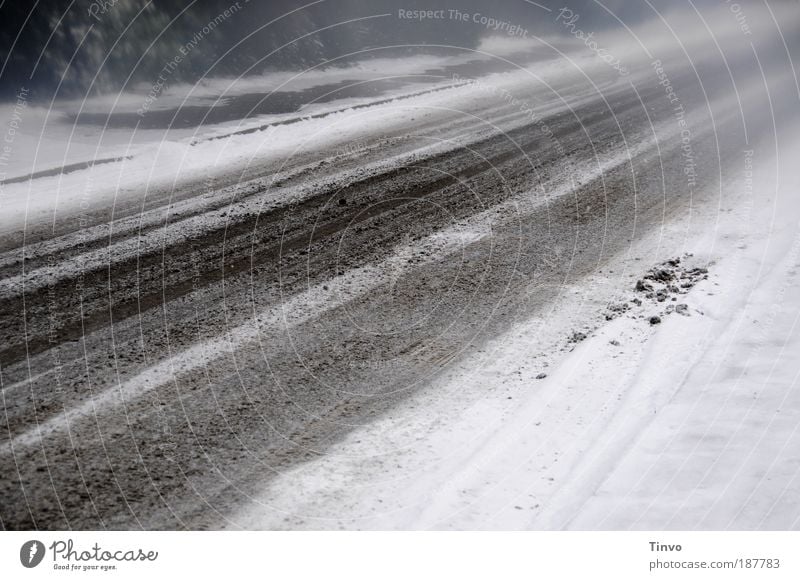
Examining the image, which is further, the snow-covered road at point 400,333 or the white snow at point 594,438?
the snow-covered road at point 400,333

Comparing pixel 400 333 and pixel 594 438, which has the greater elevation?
pixel 400 333

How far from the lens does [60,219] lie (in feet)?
29.3

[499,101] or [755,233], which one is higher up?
[499,101]

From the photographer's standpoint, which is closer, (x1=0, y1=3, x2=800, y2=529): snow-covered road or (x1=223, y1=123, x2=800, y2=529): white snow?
(x1=223, y1=123, x2=800, y2=529): white snow

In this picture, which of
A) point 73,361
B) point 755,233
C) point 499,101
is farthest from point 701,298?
point 499,101

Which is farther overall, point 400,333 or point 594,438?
point 400,333

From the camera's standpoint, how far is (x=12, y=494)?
4500mm

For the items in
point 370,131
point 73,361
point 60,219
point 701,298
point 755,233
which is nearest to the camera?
point 73,361

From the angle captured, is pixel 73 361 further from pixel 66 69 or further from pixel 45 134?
pixel 66 69

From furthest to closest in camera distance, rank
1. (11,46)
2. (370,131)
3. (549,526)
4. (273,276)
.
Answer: (11,46), (370,131), (273,276), (549,526)

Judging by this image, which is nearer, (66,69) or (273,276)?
(273,276)

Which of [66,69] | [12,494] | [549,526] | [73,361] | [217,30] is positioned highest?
[217,30]

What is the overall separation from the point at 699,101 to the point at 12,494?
50.7ft

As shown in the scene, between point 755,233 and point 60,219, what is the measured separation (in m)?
8.99
